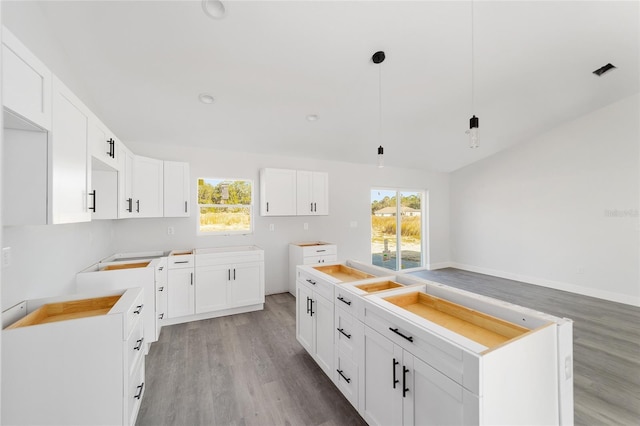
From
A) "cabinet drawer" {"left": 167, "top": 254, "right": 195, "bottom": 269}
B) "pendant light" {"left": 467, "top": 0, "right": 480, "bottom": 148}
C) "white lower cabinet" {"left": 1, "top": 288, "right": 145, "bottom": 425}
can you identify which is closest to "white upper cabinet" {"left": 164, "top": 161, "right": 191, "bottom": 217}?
"cabinet drawer" {"left": 167, "top": 254, "right": 195, "bottom": 269}

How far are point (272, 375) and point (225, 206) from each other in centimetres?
274

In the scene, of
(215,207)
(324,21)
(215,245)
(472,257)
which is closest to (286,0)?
(324,21)

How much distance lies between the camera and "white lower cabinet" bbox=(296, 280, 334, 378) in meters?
2.14

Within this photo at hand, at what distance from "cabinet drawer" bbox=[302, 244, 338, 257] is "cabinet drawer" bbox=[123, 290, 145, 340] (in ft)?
8.28

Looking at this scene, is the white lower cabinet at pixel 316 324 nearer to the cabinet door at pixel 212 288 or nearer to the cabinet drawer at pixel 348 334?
the cabinet drawer at pixel 348 334

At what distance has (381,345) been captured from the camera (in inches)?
61.5

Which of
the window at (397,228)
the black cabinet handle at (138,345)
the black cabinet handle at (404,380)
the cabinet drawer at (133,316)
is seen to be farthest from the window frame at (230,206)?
the black cabinet handle at (404,380)

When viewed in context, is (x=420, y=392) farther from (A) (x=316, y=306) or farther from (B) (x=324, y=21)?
(B) (x=324, y=21)

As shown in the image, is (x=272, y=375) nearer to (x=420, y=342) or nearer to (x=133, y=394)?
(x=133, y=394)

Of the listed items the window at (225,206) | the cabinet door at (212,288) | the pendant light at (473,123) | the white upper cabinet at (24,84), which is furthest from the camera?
the window at (225,206)

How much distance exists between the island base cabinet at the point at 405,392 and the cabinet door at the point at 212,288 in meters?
2.45

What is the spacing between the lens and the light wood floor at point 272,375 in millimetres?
1877

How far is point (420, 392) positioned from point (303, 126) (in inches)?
134

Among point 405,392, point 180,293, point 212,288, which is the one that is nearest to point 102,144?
point 180,293
